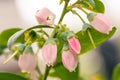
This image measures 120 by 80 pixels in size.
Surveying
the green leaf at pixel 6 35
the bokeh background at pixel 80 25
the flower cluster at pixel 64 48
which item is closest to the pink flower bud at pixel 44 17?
the flower cluster at pixel 64 48

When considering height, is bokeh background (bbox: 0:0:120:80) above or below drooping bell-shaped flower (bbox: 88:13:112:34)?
below

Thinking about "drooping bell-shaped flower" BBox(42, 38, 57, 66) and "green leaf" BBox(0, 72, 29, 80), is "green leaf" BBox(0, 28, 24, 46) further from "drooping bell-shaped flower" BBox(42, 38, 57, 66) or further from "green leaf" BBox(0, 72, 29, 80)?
"drooping bell-shaped flower" BBox(42, 38, 57, 66)

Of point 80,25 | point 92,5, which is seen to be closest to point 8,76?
point 92,5

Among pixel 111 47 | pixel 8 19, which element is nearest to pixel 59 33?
pixel 111 47

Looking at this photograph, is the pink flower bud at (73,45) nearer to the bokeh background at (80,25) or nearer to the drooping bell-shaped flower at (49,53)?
the drooping bell-shaped flower at (49,53)

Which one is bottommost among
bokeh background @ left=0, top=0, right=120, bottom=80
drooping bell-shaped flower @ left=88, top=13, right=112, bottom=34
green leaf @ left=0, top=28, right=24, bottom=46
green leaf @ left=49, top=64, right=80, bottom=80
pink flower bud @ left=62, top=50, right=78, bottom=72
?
bokeh background @ left=0, top=0, right=120, bottom=80

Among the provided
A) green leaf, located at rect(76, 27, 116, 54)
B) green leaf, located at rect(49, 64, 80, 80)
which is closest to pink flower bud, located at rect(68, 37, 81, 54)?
green leaf, located at rect(76, 27, 116, 54)

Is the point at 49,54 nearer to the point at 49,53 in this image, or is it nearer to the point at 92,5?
the point at 49,53

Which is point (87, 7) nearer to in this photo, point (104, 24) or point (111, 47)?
Result: point (104, 24)
